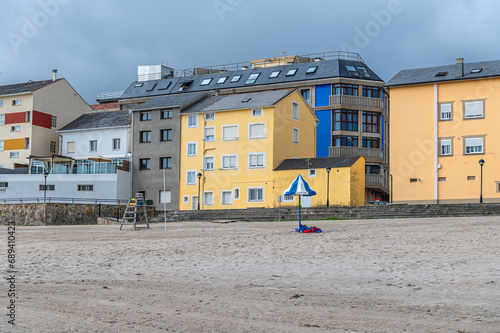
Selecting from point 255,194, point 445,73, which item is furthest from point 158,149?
point 445,73

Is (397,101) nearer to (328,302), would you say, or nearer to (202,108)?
(202,108)

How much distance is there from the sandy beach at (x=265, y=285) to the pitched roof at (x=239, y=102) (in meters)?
33.8

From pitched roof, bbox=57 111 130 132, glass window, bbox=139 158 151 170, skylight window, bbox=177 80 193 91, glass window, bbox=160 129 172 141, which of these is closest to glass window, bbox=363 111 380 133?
skylight window, bbox=177 80 193 91

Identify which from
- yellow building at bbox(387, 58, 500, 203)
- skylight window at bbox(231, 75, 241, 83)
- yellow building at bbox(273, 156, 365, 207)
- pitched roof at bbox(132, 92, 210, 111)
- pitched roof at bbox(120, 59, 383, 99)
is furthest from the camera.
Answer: skylight window at bbox(231, 75, 241, 83)

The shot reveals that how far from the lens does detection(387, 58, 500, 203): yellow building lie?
49.1 metres

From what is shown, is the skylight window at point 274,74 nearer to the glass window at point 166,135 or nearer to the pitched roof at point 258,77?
the pitched roof at point 258,77

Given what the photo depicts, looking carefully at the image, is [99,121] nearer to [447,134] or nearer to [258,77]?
[258,77]

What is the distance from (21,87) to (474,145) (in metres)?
44.6

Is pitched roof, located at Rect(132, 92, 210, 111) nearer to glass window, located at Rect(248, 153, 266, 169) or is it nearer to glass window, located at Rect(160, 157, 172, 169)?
glass window, located at Rect(160, 157, 172, 169)

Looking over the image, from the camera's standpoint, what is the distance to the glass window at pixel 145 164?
60.3 meters

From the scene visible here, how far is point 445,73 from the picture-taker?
5181cm

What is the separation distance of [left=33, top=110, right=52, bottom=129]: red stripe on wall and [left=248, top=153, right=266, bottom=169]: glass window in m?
23.1

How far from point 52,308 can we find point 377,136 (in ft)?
204

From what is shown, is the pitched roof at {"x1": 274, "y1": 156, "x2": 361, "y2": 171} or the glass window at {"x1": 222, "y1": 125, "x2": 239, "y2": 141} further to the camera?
the glass window at {"x1": 222, "y1": 125, "x2": 239, "y2": 141}
